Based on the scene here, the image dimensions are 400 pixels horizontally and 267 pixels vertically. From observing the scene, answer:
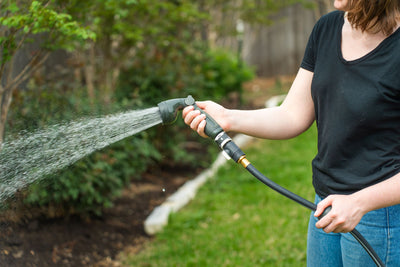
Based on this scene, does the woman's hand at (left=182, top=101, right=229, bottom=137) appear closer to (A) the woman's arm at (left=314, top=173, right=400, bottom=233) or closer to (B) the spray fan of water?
(B) the spray fan of water

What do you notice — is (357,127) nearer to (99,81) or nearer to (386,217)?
(386,217)

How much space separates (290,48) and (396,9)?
10.8m

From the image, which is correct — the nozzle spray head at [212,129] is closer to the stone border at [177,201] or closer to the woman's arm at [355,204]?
the woman's arm at [355,204]

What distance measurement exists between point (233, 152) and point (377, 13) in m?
0.70

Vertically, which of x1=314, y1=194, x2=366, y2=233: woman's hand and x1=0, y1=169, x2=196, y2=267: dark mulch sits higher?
x1=314, y1=194, x2=366, y2=233: woman's hand

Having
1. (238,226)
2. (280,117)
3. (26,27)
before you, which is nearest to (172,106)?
(280,117)

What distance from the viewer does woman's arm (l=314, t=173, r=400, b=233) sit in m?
1.41

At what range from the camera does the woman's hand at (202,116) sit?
70.0 inches

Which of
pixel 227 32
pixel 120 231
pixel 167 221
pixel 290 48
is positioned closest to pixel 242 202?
pixel 167 221

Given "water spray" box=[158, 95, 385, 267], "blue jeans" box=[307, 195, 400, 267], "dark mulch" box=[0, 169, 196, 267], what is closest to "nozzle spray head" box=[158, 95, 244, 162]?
"water spray" box=[158, 95, 385, 267]

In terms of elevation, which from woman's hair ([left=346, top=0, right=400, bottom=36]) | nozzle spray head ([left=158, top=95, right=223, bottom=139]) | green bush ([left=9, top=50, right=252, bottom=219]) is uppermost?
woman's hair ([left=346, top=0, right=400, bottom=36])

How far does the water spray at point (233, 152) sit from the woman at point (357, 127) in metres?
0.04

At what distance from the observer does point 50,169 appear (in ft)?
9.16

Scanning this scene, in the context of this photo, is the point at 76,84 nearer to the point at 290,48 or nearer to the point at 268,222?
the point at 268,222
